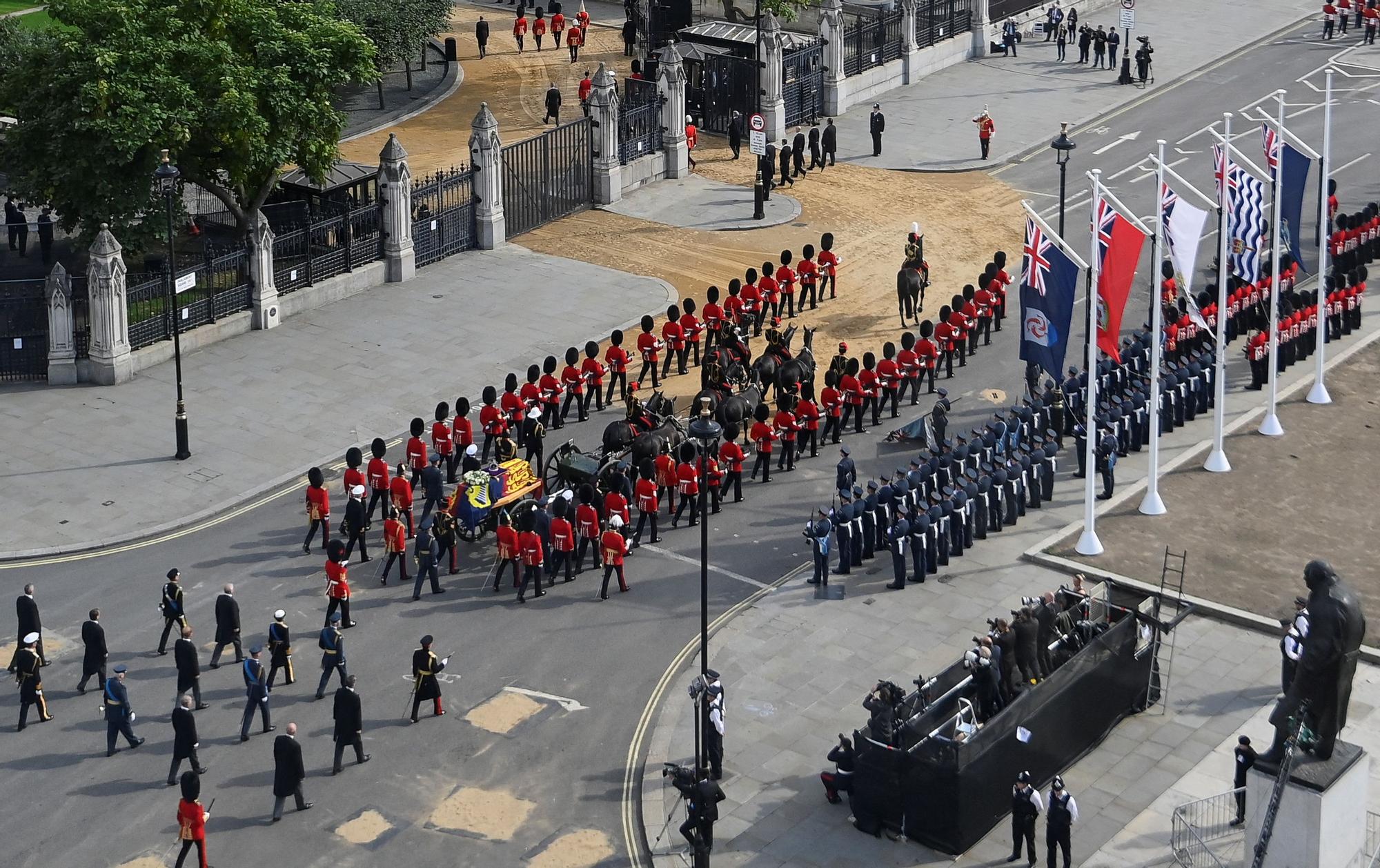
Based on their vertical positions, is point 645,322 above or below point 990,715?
above

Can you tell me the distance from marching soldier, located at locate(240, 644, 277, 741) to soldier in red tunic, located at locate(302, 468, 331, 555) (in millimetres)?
5341

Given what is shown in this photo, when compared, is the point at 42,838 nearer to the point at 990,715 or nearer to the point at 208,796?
the point at 208,796

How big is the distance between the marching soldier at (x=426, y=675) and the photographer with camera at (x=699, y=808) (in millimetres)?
4934

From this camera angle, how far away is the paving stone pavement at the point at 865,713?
91.7ft

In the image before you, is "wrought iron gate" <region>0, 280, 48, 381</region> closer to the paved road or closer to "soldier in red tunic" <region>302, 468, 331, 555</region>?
the paved road

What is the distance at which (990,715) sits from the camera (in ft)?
94.8

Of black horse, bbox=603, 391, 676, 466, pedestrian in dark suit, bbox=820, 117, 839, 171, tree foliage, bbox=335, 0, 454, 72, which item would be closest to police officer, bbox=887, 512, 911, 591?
black horse, bbox=603, 391, 676, 466

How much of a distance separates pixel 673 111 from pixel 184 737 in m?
32.3

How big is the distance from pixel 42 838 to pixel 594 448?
50.7 ft

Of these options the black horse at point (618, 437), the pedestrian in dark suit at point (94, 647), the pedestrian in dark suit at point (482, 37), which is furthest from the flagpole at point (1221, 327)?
the pedestrian in dark suit at point (482, 37)

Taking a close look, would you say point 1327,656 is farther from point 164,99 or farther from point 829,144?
point 829,144

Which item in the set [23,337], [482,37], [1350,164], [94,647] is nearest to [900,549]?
[94,647]

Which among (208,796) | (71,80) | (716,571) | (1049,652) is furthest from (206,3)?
(1049,652)

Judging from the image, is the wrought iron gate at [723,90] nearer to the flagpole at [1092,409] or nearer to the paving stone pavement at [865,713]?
the flagpole at [1092,409]
